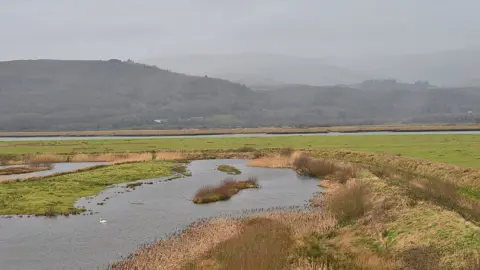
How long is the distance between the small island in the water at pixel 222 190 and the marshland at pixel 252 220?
0.87 ft

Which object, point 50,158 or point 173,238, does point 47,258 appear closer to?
point 173,238

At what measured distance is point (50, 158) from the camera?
351 ft

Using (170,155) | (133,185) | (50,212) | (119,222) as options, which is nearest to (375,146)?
(170,155)

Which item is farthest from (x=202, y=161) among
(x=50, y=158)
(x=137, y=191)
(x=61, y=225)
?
(x=61, y=225)

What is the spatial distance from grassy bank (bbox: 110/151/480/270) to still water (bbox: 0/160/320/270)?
139 inches

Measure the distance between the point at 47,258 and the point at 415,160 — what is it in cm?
5281

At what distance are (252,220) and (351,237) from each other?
1036cm

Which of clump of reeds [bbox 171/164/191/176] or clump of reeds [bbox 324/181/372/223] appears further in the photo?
clump of reeds [bbox 171/164/191/176]

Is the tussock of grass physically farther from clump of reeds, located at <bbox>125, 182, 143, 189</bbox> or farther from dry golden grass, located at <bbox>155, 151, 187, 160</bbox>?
dry golden grass, located at <bbox>155, 151, 187, 160</bbox>

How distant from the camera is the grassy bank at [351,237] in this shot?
23.8 meters

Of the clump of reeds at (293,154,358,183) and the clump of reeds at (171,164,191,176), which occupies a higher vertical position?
the clump of reeds at (293,154,358,183)

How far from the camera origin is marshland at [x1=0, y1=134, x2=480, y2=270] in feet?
84.3

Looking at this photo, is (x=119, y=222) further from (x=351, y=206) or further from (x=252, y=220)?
(x=351, y=206)

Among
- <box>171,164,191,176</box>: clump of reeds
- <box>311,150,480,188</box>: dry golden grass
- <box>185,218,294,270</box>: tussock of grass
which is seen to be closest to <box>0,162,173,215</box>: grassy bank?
<box>171,164,191,176</box>: clump of reeds
